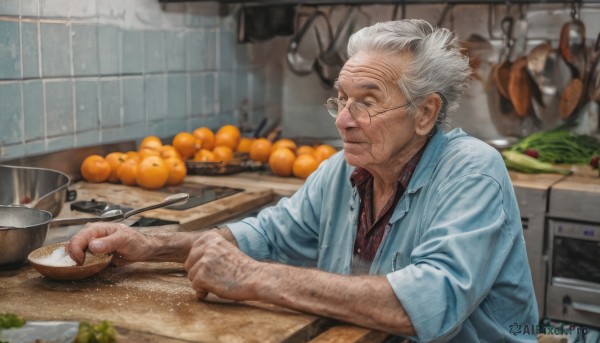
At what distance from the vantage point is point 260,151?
358 centimetres

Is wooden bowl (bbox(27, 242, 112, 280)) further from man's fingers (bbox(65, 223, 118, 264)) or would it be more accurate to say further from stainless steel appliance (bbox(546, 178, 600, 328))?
stainless steel appliance (bbox(546, 178, 600, 328))

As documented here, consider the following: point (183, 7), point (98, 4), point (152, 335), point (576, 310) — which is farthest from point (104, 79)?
point (576, 310)

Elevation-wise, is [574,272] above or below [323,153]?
below

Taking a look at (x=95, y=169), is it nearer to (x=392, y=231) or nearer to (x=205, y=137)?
(x=205, y=137)

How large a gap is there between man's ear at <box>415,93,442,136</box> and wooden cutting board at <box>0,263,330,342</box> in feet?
2.04

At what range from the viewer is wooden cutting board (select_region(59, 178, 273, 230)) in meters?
2.63

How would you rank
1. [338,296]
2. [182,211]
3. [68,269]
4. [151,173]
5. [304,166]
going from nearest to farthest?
[338,296] → [68,269] → [182,211] → [151,173] → [304,166]

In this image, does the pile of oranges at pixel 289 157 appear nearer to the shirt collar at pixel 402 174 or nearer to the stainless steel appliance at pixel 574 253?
→ the stainless steel appliance at pixel 574 253

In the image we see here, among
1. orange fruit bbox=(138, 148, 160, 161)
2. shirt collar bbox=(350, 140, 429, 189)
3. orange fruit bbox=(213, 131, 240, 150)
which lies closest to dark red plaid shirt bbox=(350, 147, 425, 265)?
shirt collar bbox=(350, 140, 429, 189)

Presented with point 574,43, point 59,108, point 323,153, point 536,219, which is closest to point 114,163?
point 59,108

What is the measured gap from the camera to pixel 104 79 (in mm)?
3305

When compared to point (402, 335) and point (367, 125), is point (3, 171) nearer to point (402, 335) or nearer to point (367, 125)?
point (367, 125)

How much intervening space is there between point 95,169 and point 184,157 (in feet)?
1.80

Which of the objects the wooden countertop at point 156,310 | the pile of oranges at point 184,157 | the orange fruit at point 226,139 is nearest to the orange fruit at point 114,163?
the pile of oranges at point 184,157
